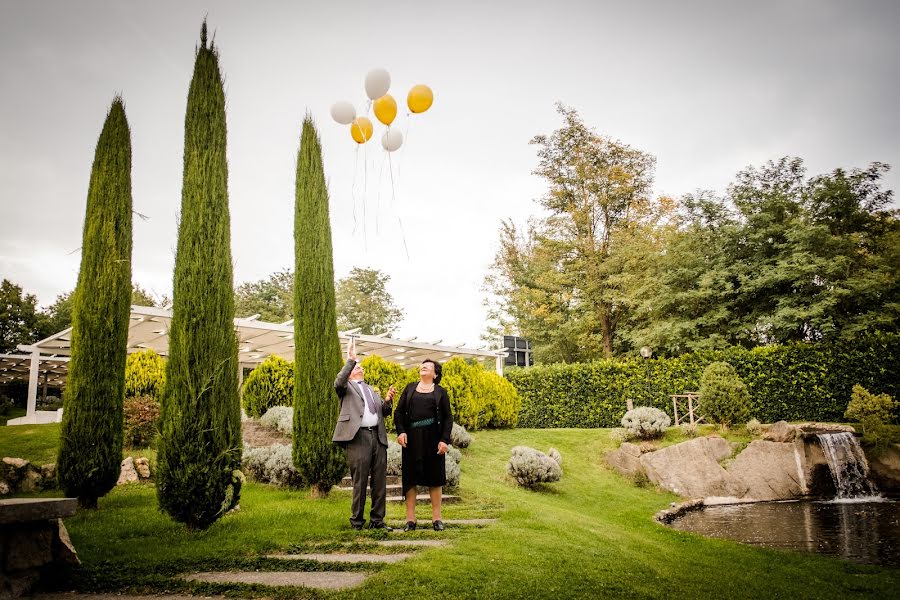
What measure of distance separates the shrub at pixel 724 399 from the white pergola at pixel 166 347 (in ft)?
26.7

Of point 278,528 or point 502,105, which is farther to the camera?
point 502,105

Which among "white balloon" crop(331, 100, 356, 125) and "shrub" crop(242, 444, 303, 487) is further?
"shrub" crop(242, 444, 303, 487)

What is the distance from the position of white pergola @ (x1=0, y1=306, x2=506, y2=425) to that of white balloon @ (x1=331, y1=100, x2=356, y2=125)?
3.84 meters

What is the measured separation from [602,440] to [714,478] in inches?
128

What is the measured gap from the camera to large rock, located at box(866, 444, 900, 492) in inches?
441

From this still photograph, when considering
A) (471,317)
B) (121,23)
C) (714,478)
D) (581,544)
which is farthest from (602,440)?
(471,317)

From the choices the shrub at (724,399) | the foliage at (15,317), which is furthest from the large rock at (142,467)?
the foliage at (15,317)

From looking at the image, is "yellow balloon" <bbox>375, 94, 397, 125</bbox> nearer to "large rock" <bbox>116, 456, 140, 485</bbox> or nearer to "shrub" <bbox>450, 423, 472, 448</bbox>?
"large rock" <bbox>116, 456, 140, 485</bbox>

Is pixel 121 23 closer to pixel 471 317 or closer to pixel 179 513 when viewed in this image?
pixel 179 513

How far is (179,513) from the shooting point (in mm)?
5016

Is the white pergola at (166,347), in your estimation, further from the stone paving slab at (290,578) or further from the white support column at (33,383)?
the stone paving slab at (290,578)

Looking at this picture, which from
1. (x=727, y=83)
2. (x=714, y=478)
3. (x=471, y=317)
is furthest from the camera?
(x=471, y=317)

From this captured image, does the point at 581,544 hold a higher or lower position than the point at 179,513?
lower

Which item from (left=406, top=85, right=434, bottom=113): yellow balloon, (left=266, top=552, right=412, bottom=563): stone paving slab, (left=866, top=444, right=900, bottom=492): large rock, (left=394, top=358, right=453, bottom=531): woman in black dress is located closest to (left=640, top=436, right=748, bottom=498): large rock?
(left=866, top=444, right=900, bottom=492): large rock
